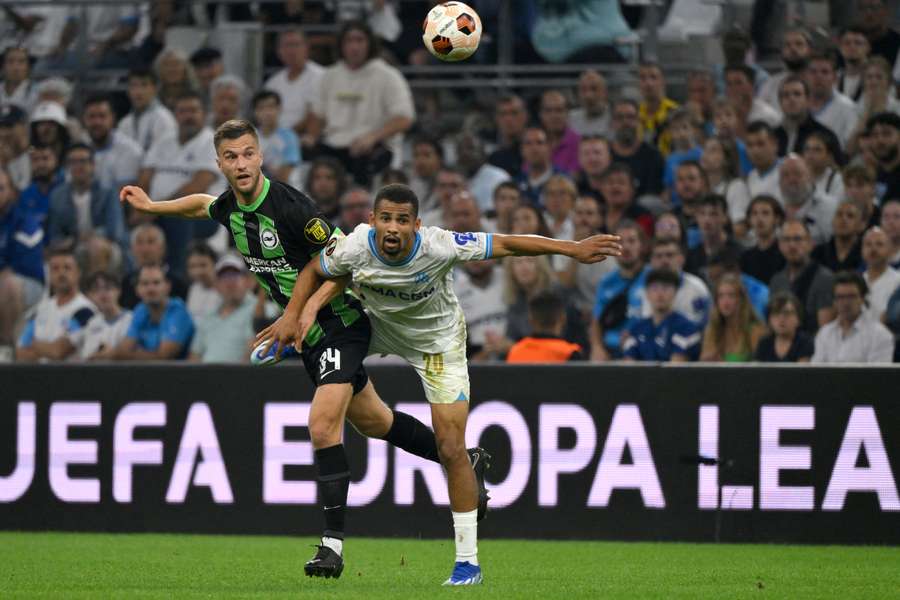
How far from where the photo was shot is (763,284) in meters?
13.6

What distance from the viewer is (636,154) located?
50.5 feet

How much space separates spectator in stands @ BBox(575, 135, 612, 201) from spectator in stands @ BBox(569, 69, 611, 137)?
2.41 ft

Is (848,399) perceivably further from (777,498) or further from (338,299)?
(338,299)

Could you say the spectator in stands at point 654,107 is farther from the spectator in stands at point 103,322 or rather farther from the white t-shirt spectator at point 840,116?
the spectator in stands at point 103,322

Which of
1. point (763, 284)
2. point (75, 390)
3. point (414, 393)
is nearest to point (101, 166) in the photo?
point (75, 390)

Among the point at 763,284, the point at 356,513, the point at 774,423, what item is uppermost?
the point at 763,284

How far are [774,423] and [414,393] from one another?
273 centimetres

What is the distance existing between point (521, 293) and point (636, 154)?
2.29 metres

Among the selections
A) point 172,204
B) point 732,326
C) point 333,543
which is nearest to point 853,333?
point 732,326

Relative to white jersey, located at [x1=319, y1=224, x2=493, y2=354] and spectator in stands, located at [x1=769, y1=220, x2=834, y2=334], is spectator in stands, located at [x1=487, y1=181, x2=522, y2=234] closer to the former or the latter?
spectator in stands, located at [x1=769, y1=220, x2=834, y2=334]

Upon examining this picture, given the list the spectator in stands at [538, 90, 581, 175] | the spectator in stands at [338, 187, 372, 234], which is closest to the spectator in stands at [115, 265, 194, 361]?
the spectator in stands at [338, 187, 372, 234]

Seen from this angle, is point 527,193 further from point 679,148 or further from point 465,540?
point 465,540

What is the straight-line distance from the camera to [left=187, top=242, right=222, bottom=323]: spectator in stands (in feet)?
49.1

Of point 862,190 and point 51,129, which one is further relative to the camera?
point 51,129
